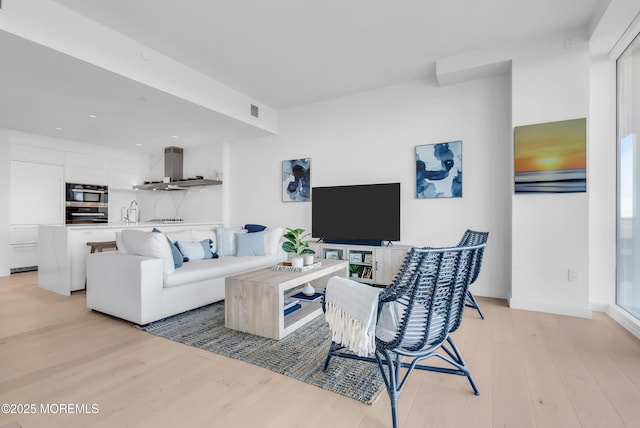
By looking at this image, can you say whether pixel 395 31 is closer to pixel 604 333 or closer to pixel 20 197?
pixel 604 333

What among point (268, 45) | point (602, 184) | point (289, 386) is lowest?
point (289, 386)

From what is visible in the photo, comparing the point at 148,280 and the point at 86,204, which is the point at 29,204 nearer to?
the point at 86,204

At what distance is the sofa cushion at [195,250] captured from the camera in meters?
3.56

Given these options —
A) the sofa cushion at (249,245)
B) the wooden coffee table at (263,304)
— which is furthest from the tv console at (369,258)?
the wooden coffee table at (263,304)

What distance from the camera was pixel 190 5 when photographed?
252 cm

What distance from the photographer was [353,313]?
1.47 m

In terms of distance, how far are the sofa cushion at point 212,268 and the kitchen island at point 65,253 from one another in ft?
5.43

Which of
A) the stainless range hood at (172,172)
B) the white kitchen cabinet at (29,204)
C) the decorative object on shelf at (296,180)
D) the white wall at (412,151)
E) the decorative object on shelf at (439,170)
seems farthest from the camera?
the stainless range hood at (172,172)

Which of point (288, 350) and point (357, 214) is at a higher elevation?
point (357, 214)

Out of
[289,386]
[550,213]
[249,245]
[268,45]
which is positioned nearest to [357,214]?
[249,245]

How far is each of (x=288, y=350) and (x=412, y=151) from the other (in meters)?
2.95

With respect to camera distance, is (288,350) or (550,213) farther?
(550,213)

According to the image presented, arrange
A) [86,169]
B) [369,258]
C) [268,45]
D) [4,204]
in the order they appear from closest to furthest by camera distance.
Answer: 1. [268,45]
2. [369,258]
3. [4,204]
4. [86,169]

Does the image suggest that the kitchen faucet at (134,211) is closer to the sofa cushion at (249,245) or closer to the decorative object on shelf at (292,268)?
the sofa cushion at (249,245)
